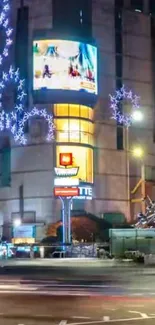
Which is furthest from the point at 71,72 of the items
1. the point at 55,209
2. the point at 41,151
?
the point at 55,209

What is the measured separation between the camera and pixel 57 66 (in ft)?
218

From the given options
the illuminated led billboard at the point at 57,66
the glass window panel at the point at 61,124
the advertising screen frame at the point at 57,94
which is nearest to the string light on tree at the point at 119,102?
the advertising screen frame at the point at 57,94

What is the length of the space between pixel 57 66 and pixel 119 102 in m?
8.79

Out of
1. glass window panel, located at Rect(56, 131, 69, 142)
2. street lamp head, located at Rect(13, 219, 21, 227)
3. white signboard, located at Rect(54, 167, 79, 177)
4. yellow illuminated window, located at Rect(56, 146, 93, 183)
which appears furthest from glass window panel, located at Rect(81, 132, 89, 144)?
street lamp head, located at Rect(13, 219, 21, 227)

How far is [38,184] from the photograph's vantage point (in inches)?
2657

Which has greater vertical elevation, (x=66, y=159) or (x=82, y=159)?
(x=82, y=159)

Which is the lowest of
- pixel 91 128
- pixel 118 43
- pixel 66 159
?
pixel 66 159

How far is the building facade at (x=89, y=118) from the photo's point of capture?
67375mm

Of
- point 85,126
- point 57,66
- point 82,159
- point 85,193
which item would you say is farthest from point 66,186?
point 57,66

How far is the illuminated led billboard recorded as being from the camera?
217 feet

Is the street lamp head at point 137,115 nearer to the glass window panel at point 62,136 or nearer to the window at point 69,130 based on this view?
the window at point 69,130

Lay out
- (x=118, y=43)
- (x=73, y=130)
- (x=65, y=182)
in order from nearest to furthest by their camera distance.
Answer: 1. (x=65, y=182)
2. (x=73, y=130)
3. (x=118, y=43)

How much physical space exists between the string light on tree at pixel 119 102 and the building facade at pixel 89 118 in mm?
522

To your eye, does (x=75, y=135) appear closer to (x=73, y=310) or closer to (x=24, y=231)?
(x=24, y=231)
